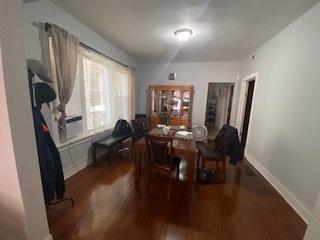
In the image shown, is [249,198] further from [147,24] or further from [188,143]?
[147,24]

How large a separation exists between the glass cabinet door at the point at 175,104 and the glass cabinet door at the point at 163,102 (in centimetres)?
19

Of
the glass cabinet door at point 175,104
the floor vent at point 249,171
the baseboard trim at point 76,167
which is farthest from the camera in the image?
the glass cabinet door at point 175,104

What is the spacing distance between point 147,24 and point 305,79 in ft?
7.66

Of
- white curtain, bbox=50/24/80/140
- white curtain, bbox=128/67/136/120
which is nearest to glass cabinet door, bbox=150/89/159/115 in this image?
white curtain, bbox=128/67/136/120

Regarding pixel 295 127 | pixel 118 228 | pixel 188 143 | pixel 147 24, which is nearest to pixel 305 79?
pixel 295 127

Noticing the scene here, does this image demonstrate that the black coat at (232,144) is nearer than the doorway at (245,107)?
Yes

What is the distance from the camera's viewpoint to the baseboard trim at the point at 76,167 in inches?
95.4

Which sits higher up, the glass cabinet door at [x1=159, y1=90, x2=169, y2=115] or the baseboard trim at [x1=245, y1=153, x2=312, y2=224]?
the glass cabinet door at [x1=159, y1=90, x2=169, y2=115]

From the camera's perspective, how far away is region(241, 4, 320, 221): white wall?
175 cm

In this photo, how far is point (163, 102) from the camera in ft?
16.4

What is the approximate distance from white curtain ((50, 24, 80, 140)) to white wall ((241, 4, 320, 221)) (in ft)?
10.4

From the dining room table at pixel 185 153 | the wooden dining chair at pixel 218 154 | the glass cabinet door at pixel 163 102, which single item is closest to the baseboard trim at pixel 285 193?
the wooden dining chair at pixel 218 154

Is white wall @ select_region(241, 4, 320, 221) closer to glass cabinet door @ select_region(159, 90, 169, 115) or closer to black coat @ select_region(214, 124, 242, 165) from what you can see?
black coat @ select_region(214, 124, 242, 165)

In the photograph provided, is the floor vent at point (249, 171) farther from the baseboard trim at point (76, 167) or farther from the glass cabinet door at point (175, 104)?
the baseboard trim at point (76, 167)
